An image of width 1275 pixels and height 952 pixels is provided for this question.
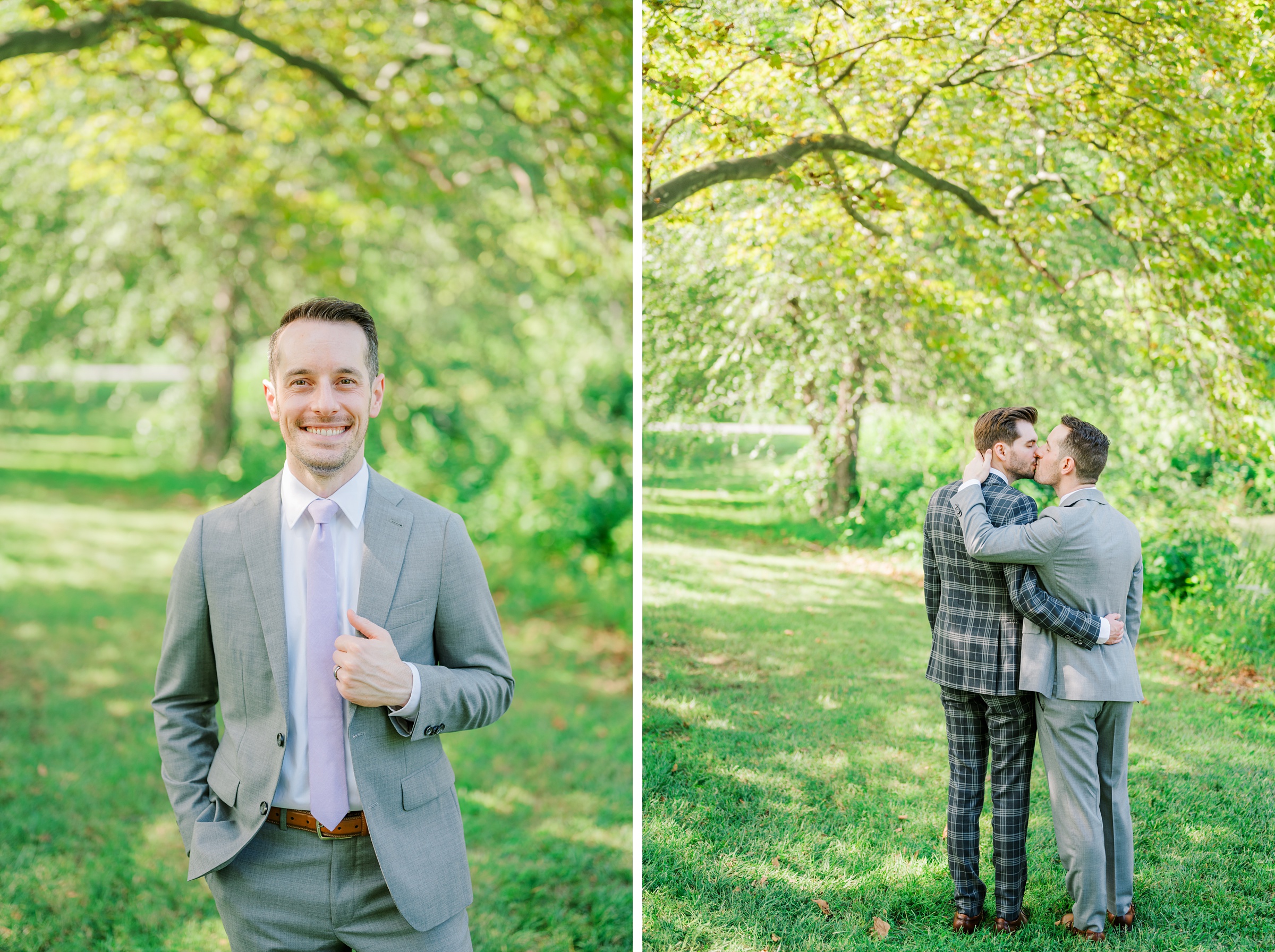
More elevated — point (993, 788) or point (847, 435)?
point (847, 435)

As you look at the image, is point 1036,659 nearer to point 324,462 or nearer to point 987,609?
point 987,609

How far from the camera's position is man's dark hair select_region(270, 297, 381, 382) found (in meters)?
2.03

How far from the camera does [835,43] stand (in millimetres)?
3600

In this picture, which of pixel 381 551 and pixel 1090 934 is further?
pixel 1090 934

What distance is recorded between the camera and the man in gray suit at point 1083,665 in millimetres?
2836

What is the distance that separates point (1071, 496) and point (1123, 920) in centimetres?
139

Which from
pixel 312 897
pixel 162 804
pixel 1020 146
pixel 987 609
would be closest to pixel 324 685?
pixel 312 897

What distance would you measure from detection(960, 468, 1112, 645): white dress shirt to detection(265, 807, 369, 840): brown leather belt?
79.3 inches

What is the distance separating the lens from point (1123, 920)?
9.86 ft

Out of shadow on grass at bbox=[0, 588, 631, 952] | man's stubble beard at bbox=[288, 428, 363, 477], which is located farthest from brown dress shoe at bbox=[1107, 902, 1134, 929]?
man's stubble beard at bbox=[288, 428, 363, 477]

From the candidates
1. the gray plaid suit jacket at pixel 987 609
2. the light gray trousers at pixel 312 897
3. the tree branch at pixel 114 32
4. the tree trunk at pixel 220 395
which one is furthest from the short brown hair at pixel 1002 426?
the tree trunk at pixel 220 395

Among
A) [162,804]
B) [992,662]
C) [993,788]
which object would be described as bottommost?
[162,804]

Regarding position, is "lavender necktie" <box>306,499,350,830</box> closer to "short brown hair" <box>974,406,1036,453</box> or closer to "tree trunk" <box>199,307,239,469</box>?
"short brown hair" <box>974,406,1036,453</box>

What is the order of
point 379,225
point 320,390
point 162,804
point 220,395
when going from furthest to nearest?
point 220,395 < point 379,225 < point 162,804 < point 320,390
